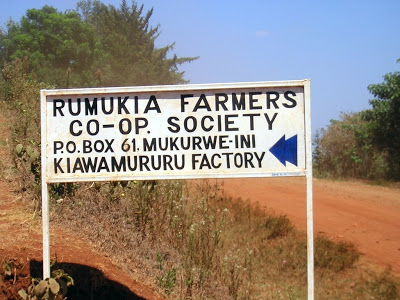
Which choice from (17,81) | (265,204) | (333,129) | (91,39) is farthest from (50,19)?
(265,204)

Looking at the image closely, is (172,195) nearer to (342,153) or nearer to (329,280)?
(329,280)

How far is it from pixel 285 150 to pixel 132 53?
86.5ft

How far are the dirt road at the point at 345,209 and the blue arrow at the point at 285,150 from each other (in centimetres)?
369

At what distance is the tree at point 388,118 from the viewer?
52.5ft

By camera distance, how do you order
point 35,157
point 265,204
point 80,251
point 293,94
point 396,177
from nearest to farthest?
1. point 293,94
2. point 80,251
3. point 35,157
4. point 265,204
5. point 396,177

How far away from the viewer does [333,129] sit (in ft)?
61.6

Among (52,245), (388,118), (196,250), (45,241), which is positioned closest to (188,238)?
(196,250)

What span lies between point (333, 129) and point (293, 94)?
51.5 feet

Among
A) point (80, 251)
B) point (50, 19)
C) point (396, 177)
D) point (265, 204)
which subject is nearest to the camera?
point (80, 251)

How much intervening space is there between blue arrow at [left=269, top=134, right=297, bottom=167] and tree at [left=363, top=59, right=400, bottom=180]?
13.1 metres

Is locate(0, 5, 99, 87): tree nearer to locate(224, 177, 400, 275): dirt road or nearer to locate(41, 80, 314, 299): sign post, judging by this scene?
locate(224, 177, 400, 275): dirt road

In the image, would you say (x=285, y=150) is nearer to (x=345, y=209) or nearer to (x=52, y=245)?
(x=52, y=245)

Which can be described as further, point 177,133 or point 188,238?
point 188,238

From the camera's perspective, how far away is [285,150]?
3.59 meters
